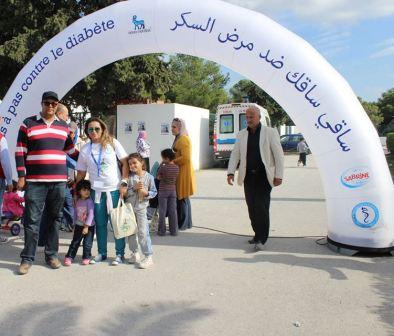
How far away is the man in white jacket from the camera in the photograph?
240 inches

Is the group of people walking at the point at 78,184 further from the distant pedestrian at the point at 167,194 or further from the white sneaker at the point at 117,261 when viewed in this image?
the distant pedestrian at the point at 167,194

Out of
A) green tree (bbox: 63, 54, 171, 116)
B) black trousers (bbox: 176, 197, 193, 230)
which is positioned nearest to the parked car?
green tree (bbox: 63, 54, 171, 116)

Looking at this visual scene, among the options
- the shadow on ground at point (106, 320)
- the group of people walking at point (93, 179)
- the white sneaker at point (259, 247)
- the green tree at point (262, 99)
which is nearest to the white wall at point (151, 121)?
the group of people walking at point (93, 179)

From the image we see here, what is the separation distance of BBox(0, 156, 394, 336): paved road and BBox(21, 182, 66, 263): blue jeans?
0.25 metres

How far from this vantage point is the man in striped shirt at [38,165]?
→ 513 cm

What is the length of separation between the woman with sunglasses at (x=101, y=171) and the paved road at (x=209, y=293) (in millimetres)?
585

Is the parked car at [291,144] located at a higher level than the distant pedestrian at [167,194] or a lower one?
Result: higher

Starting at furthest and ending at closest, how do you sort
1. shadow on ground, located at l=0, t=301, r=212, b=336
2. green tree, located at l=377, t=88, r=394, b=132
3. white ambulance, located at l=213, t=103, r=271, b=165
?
green tree, located at l=377, t=88, r=394, b=132 → white ambulance, located at l=213, t=103, r=271, b=165 → shadow on ground, located at l=0, t=301, r=212, b=336

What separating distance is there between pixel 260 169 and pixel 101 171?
212cm

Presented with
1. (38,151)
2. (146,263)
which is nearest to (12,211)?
(38,151)

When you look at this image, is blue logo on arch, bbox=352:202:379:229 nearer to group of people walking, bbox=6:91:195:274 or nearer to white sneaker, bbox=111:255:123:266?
group of people walking, bbox=6:91:195:274

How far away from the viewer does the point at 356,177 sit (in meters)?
5.67

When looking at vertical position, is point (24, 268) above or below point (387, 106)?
below

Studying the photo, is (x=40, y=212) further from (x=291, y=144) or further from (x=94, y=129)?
(x=291, y=144)
